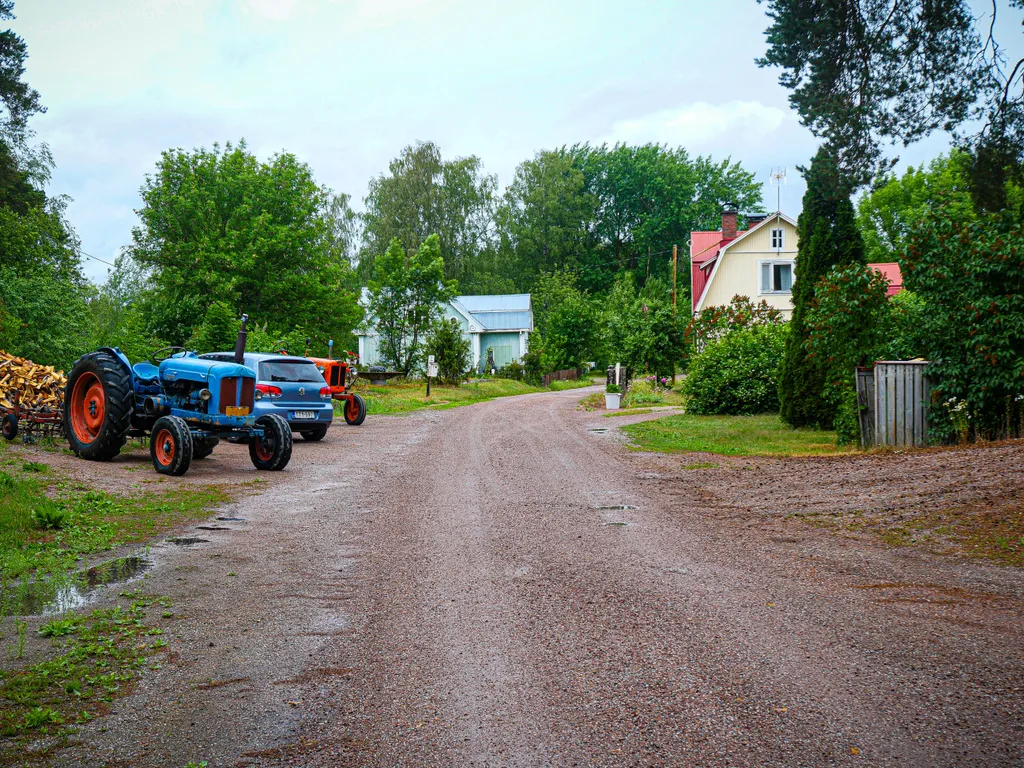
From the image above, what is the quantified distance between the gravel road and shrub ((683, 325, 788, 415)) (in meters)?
13.6

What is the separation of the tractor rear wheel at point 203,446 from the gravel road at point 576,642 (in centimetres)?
388

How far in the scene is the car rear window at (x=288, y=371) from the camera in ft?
55.8

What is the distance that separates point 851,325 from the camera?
50.0 feet

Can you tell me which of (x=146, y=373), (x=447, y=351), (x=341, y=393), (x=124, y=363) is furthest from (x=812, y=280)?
(x=447, y=351)

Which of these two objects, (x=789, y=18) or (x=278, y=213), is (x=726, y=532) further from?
(x=278, y=213)

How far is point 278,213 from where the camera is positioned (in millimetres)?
34812

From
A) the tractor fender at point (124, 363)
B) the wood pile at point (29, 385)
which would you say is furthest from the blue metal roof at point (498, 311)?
the tractor fender at point (124, 363)

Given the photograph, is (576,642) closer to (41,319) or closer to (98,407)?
(98,407)

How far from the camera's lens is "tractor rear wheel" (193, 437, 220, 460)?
13234 millimetres

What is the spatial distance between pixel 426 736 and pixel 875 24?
11101mm

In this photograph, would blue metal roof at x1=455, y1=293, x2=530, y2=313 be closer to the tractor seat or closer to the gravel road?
the tractor seat

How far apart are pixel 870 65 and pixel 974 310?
13.2ft

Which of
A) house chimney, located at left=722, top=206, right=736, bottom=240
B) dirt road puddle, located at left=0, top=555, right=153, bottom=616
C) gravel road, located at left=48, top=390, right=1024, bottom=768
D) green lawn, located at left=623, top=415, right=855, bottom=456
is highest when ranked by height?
house chimney, located at left=722, top=206, right=736, bottom=240

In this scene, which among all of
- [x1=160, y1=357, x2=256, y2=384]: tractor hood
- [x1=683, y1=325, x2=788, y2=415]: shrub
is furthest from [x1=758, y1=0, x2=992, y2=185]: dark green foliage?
[x1=683, y1=325, x2=788, y2=415]: shrub
